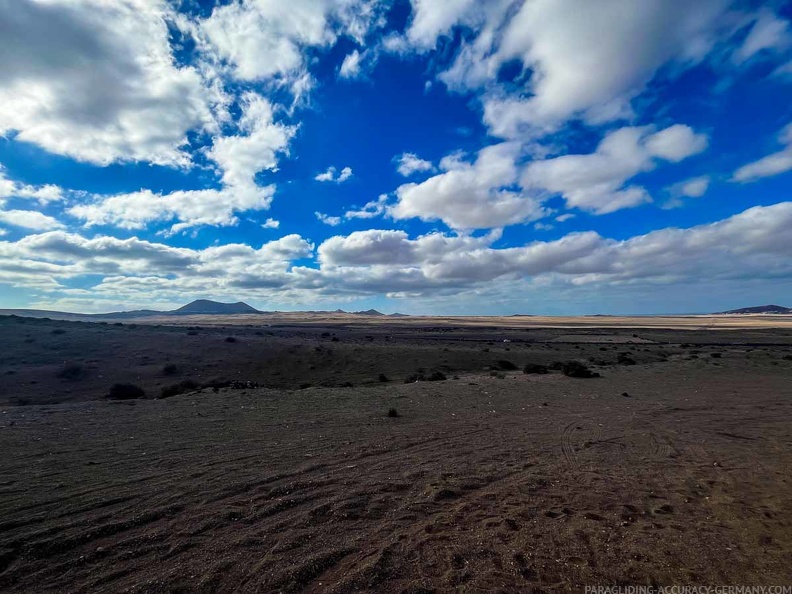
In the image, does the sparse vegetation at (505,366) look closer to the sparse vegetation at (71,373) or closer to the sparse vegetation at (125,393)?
the sparse vegetation at (125,393)

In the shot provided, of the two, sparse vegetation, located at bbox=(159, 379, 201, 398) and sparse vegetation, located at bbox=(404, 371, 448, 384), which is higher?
sparse vegetation, located at bbox=(159, 379, 201, 398)

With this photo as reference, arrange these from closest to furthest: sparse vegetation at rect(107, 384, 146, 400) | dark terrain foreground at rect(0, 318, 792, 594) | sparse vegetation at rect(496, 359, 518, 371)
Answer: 1. dark terrain foreground at rect(0, 318, 792, 594)
2. sparse vegetation at rect(107, 384, 146, 400)
3. sparse vegetation at rect(496, 359, 518, 371)

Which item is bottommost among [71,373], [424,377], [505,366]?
[424,377]

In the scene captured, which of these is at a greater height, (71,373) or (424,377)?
(71,373)

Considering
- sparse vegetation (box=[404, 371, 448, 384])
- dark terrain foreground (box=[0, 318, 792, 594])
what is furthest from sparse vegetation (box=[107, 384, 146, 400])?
sparse vegetation (box=[404, 371, 448, 384])

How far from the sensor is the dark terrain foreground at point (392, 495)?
516 centimetres

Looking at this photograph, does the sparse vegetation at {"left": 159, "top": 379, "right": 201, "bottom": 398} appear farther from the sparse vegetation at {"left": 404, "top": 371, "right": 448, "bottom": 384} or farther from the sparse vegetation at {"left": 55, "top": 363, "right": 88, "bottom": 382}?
the sparse vegetation at {"left": 404, "top": 371, "right": 448, "bottom": 384}

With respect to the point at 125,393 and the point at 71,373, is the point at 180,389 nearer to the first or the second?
the point at 125,393

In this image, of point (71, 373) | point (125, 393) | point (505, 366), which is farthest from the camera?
point (505, 366)

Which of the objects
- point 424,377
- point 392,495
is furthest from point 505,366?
point 392,495

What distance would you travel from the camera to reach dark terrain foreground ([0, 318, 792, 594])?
203 inches

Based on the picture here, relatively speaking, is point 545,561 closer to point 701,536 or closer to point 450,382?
point 701,536

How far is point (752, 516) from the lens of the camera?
22.4 ft

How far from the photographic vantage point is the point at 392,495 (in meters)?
7.49
